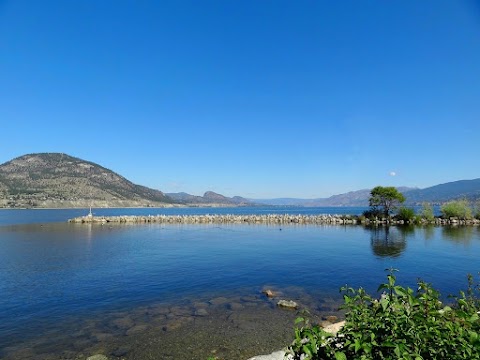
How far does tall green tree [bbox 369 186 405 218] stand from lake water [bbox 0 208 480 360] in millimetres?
44643

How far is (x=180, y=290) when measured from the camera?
23.9 meters

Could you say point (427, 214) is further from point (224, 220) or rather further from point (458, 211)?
point (224, 220)

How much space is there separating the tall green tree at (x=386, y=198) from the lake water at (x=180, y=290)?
1758 inches

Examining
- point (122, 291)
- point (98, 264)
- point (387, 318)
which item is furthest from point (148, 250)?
point (387, 318)

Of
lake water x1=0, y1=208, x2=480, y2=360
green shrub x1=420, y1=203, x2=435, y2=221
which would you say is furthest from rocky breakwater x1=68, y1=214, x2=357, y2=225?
lake water x1=0, y1=208, x2=480, y2=360

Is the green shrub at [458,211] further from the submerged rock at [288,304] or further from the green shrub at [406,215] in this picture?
the submerged rock at [288,304]

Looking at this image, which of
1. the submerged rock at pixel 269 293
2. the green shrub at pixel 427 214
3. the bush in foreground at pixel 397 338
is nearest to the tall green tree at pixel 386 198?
the green shrub at pixel 427 214

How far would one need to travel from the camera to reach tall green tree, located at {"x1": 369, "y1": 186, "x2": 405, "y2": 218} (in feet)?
296

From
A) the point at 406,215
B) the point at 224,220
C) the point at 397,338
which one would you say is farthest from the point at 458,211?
the point at 397,338

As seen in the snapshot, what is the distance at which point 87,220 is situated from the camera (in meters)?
97.9

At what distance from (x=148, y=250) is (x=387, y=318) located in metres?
43.6

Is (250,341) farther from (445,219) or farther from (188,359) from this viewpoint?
(445,219)

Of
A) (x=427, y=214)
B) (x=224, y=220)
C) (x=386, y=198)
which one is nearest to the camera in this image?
(x=427, y=214)

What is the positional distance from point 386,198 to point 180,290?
8422 centimetres
